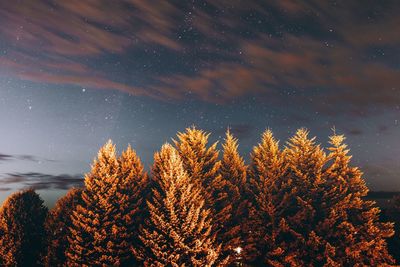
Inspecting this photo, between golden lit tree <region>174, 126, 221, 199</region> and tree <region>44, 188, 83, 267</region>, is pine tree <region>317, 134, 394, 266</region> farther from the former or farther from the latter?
tree <region>44, 188, 83, 267</region>

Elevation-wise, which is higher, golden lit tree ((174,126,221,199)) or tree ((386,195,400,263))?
golden lit tree ((174,126,221,199))

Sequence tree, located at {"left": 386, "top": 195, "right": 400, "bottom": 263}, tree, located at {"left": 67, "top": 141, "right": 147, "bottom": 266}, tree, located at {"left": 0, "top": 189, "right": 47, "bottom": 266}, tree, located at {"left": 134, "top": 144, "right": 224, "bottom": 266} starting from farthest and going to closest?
tree, located at {"left": 386, "top": 195, "right": 400, "bottom": 263}, tree, located at {"left": 0, "top": 189, "right": 47, "bottom": 266}, tree, located at {"left": 67, "top": 141, "right": 147, "bottom": 266}, tree, located at {"left": 134, "top": 144, "right": 224, "bottom": 266}

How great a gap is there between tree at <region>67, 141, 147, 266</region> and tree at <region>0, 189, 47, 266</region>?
41.8 ft

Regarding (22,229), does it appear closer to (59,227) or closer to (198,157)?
(59,227)

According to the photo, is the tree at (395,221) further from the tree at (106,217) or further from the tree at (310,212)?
the tree at (106,217)

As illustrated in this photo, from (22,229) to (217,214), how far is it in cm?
2361

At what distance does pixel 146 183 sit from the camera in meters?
30.2

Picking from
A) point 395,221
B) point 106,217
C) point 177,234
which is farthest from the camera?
point 395,221

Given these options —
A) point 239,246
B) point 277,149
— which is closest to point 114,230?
point 239,246

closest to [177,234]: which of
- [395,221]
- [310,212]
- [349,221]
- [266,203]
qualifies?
[266,203]

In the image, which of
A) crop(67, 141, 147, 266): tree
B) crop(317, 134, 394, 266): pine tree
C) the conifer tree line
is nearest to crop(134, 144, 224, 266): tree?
the conifer tree line

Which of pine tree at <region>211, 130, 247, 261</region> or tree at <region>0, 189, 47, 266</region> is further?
tree at <region>0, 189, 47, 266</region>

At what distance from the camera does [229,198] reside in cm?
3256

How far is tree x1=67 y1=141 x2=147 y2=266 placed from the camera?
82.9 feet
